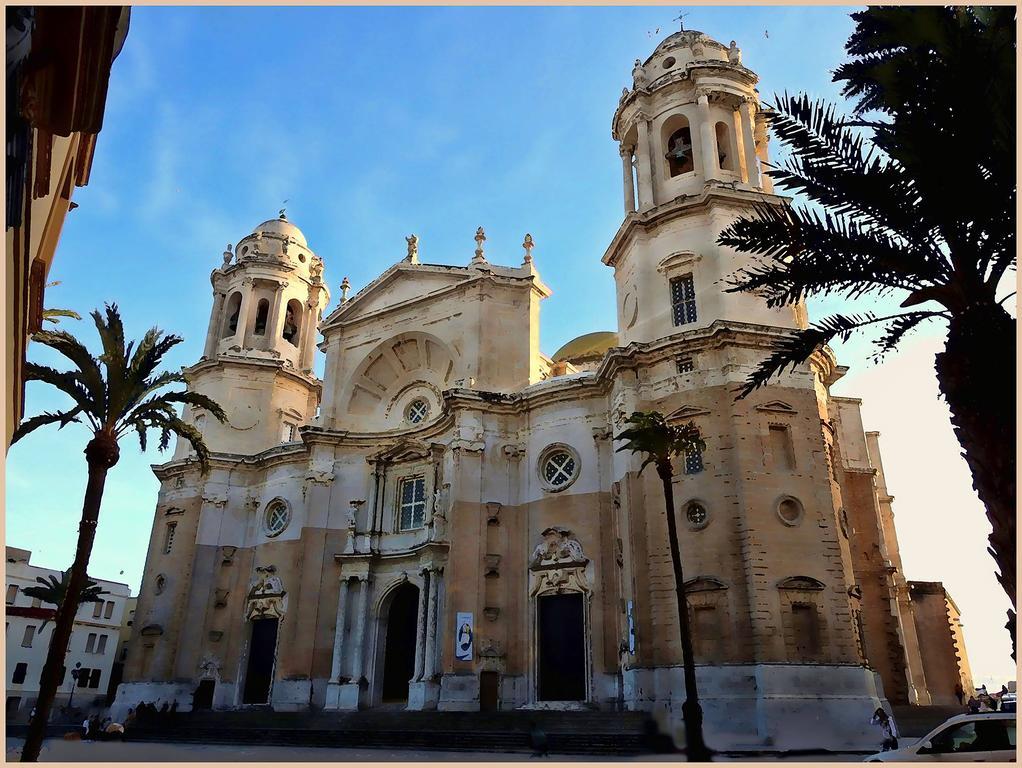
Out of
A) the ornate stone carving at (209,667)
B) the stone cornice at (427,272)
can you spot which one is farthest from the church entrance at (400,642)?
the stone cornice at (427,272)

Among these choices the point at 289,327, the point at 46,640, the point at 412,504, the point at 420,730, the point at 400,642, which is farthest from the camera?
the point at 46,640

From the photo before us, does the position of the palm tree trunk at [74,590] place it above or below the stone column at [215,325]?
below

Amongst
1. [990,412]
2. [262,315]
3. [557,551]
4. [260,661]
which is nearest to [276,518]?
[260,661]

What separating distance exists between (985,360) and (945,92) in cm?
341

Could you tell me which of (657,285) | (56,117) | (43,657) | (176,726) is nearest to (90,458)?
(56,117)

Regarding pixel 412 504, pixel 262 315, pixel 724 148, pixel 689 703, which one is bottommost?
pixel 689 703

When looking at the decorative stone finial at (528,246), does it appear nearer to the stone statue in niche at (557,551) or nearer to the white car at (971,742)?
the stone statue in niche at (557,551)

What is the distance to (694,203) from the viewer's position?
2772 cm

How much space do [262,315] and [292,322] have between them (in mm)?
1680

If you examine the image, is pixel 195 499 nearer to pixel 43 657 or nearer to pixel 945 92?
pixel 43 657

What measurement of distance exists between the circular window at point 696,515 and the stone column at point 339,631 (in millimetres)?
15142

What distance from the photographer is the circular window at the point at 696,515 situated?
2309 centimetres

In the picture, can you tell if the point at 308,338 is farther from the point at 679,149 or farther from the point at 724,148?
the point at 724,148

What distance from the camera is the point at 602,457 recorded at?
27.7m
